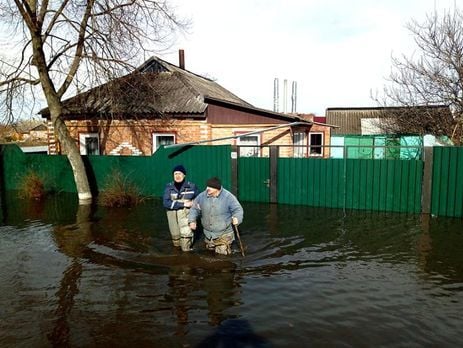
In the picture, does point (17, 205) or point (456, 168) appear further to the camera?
point (17, 205)

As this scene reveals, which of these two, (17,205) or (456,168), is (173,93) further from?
(456,168)

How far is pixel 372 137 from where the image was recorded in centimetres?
2477

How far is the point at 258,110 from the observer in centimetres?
1745

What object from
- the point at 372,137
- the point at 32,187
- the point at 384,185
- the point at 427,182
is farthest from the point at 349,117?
the point at 32,187

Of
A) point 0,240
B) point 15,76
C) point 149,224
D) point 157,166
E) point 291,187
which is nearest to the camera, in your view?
point 0,240

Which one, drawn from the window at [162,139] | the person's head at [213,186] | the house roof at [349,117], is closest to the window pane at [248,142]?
the window at [162,139]

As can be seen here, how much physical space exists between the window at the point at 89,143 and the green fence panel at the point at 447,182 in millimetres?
13004

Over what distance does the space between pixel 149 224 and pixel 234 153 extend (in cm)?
392

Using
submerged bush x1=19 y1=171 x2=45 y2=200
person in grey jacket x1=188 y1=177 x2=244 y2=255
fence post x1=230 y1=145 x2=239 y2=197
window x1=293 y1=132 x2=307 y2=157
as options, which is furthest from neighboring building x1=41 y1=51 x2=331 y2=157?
person in grey jacket x1=188 y1=177 x2=244 y2=255

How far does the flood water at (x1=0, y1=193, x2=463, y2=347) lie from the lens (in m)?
4.42

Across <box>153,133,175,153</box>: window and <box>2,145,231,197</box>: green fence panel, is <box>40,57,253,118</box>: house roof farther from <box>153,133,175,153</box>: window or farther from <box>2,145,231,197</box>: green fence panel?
<box>2,145,231,197</box>: green fence panel

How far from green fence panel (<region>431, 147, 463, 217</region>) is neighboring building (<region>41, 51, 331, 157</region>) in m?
6.05

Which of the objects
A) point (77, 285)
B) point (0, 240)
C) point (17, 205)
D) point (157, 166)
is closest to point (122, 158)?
point (157, 166)

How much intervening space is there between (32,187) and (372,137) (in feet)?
62.9
